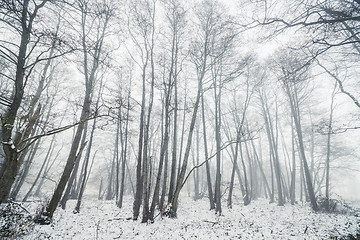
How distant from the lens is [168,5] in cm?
789

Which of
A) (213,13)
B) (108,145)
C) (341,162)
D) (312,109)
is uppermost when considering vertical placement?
(213,13)

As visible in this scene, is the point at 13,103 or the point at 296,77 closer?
the point at 13,103

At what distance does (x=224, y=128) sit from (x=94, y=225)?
40.0 ft

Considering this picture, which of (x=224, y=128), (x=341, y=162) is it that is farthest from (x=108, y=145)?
(x=341, y=162)

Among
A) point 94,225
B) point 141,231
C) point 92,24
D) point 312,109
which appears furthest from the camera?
point 312,109

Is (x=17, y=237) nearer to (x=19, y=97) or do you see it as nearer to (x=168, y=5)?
(x=19, y=97)

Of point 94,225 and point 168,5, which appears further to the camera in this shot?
point 168,5

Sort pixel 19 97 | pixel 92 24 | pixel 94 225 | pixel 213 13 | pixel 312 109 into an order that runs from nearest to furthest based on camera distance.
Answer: pixel 19 97, pixel 94 225, pixel 92 24, pixel 213 13, pixel 312 109

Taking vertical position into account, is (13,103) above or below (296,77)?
below

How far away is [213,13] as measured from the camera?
7863 millimetres

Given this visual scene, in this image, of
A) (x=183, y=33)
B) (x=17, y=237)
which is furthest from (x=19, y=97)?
(x=183, y=33)

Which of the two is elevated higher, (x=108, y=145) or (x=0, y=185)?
(x=108, y=145)

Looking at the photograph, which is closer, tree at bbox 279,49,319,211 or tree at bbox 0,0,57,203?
tree at bbox 0,0,57,203

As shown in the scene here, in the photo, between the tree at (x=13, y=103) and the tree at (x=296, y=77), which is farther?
the tree at (x=296, y=77)
